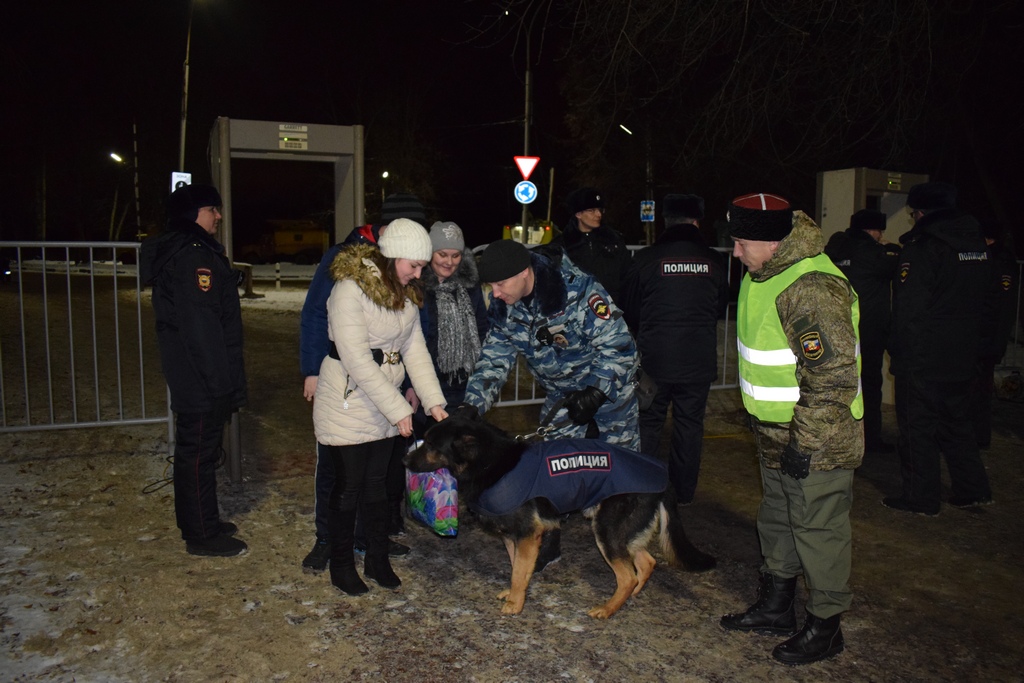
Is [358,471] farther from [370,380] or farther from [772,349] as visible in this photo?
[772,349]

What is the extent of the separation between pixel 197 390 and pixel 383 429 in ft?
3.76

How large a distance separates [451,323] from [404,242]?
967 millimetres

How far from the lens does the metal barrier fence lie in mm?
6469

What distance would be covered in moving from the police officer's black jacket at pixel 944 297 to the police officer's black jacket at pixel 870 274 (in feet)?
3.86

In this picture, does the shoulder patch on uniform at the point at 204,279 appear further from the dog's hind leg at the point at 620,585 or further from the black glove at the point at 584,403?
the dog's hind leg at the point at 620,585

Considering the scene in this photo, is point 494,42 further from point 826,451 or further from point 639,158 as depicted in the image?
point 639,158

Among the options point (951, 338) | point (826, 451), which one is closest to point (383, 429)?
point (826, 451)

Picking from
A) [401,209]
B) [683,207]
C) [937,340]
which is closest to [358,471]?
[401,209]

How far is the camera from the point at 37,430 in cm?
661

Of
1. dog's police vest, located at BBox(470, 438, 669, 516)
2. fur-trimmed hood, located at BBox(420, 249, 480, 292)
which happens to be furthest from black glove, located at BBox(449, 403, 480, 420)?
fur-trimmed hood, located at BBox(420, 249, 480, 292)

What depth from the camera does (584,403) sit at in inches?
155

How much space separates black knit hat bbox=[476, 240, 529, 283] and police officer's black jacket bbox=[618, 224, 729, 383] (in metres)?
1.58

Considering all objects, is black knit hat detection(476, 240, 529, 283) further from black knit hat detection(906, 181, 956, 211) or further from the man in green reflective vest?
black knit hat detection(906, 181, 956, 211)

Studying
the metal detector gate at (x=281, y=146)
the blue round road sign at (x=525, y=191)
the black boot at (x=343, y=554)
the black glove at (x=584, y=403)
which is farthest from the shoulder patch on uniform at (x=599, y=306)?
the blue round road sign at (x=525, y=191)
